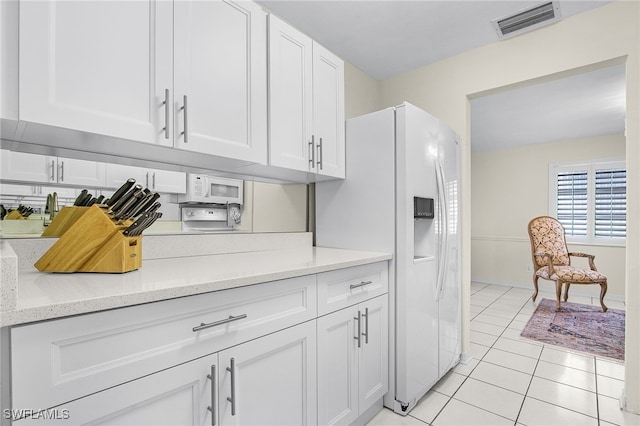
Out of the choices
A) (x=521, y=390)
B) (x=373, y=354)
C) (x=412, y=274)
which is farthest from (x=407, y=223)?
(x=521, y=390)

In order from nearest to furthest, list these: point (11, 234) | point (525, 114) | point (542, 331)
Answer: point (11, 234) < point (542, 331) < point (525, 114)

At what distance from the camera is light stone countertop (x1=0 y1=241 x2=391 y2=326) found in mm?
658

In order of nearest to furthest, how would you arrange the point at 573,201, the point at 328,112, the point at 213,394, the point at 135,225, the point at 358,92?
1. the point at 213,394
2. the point at 135,225
3. the point at 328,112
4. the point at 358,92
5. the point at 573,201

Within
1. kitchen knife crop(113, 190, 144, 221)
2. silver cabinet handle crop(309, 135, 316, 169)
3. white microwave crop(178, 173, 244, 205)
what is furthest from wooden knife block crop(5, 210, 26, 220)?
silver cabinet handle crop(309, 135, 316, 169)

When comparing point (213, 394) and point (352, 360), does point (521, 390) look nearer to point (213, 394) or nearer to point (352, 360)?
point (352, 360)

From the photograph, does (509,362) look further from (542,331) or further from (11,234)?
(11,234)

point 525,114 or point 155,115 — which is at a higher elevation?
point 525,114

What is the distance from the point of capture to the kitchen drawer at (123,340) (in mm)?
683

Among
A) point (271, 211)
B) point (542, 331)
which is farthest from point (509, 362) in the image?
point (271, 211)

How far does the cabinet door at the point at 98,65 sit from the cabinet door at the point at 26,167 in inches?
14.6

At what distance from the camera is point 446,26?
7.20 ft

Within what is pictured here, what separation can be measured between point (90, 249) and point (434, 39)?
8.34 feet

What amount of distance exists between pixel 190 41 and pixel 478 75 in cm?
217

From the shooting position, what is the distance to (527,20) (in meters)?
2.11
